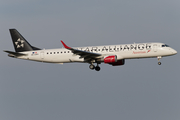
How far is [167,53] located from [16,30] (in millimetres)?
29126

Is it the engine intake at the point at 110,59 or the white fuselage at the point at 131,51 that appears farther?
the white fuselage at the point at 131,51

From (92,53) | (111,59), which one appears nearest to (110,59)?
(111,59)

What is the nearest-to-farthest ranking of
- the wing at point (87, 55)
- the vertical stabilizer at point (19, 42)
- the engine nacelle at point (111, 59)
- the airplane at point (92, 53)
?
1. the wing at point (87, 55)
2. the engine nacelle at point (111, 59)
3. the airplane at point (92, 53)
4. the vertical stabilizer at point (19, 42)

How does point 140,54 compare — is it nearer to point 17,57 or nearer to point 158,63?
point 158,63

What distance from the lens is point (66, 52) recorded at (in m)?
54.6

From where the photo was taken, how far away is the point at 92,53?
167 feet

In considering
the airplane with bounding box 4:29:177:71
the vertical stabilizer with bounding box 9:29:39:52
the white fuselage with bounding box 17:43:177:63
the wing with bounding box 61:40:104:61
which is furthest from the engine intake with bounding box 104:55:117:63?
the vertical stabilizer with bounding box 9:29:39:52

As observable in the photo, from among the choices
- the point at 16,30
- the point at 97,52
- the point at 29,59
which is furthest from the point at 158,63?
the point at 16,30

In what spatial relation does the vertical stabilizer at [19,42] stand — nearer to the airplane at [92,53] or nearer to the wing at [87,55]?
the airplane at [92,53]

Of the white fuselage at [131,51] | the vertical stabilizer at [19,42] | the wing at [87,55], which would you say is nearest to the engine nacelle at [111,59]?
the white fuselage at [131,51]

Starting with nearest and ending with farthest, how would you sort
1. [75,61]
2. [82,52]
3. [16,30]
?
[82,52] → [75,61] → [16,30]

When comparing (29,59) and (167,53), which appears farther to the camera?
(29,59)

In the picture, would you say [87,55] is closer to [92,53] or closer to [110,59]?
[92,53]

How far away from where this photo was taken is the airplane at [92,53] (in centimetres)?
5141
